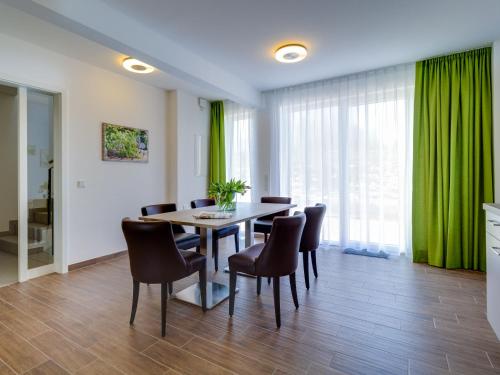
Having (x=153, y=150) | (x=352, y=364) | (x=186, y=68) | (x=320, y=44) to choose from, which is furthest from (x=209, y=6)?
(x=352, y=364)

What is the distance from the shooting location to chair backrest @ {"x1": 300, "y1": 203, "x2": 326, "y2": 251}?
2740 mm

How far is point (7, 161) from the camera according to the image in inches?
159

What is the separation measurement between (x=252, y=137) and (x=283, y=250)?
3.22 meters

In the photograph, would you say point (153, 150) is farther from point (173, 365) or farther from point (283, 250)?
point (173, 365)

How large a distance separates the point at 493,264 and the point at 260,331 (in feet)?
5.72

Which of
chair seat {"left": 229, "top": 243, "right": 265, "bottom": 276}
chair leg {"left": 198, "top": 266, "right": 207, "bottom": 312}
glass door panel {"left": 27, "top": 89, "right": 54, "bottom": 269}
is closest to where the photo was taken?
chair seat {"left": 229, "top": 243, "right": 265, "bottom": 276}

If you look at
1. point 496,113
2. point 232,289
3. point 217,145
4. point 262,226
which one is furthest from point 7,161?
point 496,113

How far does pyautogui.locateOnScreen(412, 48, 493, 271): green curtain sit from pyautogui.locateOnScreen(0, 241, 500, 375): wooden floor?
0.57 meters

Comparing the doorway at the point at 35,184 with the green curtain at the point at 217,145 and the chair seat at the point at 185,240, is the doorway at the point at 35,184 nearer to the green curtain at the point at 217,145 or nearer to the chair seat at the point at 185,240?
the chair seat at the point at 185,240

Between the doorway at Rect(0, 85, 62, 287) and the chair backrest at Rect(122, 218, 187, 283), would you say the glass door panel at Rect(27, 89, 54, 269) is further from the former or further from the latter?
the chair backrest at Rect(122, 218, 187, 283)

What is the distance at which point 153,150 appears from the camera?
454cm

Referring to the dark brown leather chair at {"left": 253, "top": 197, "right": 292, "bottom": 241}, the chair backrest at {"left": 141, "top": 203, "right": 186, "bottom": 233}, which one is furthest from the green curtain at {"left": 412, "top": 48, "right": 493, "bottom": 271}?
the chair backrest at {"left": 141, "top": 203, "right": 186, "bottom": 233}

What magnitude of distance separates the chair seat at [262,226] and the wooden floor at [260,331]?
81 cm

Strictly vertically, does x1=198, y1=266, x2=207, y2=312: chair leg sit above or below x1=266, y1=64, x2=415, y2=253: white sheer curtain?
below
